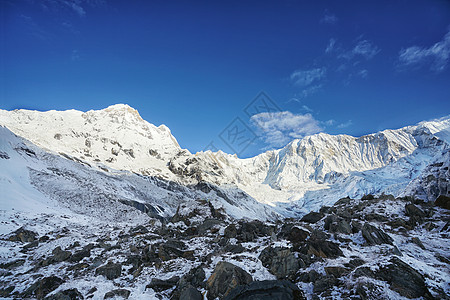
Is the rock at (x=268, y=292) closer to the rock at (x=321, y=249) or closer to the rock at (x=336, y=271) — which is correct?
the rock at (x=336, y=271)

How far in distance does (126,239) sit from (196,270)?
484 inches

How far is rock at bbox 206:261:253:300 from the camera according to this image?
9852 mm

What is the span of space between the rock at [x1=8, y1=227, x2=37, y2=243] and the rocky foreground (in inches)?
9.4

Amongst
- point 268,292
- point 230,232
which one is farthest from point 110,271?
point 268,292

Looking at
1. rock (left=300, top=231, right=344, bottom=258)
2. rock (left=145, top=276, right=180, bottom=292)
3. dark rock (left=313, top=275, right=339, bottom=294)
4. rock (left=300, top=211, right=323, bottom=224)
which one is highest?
rock (left=300, top=211, right=323, bottom=224)

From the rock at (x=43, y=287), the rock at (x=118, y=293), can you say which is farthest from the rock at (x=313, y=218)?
the rock at (x=43, y=287)

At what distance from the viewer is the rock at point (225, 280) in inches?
388

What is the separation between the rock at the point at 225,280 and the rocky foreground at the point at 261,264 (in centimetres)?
4

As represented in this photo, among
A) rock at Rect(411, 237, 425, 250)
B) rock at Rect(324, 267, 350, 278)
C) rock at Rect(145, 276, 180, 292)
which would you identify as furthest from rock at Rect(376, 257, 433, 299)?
rock at Rect(145, 276, 180, 292)

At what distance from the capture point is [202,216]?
28281mm

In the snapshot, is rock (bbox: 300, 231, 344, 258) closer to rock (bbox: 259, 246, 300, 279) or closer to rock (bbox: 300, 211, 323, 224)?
rock (bbox: 259, 246, 300, 279)

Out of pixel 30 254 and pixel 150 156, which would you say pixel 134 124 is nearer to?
pixel 150 156

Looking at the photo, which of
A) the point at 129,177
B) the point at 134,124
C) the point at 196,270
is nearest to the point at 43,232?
the point at 196,270

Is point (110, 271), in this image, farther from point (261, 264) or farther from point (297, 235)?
point (297, 235)
